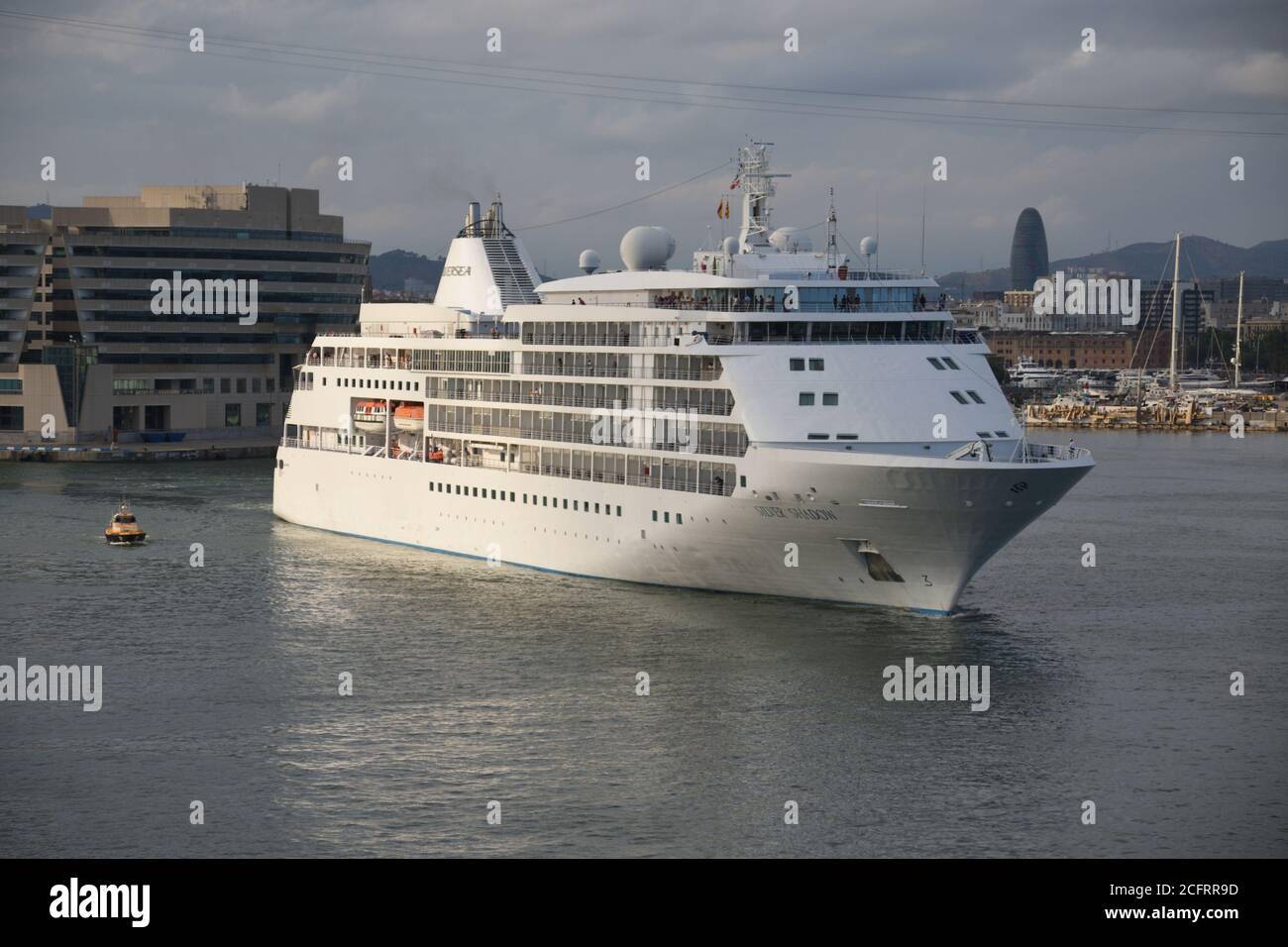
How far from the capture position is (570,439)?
41.6m

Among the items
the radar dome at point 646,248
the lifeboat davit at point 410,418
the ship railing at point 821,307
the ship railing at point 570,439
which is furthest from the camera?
the lifeboat davit at point 410,418

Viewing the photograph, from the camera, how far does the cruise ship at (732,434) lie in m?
34.5

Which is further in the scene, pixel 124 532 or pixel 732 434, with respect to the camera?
pixel 124 532

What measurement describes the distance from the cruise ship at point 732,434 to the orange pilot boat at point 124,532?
24.1 ft

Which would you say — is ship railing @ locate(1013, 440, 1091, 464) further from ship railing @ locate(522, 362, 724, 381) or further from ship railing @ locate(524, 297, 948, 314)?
ship railing @ locate(522, 362, 724, 381)

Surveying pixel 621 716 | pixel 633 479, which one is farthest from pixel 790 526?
pixel 621 716

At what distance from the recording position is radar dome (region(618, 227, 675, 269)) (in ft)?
145

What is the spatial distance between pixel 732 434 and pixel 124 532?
840 inches

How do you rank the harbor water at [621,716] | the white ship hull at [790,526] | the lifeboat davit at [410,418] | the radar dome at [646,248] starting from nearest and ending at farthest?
the harbor water at [621,716]
the white ship hull at [790,526]
the radar dome at [646,248]
the lifeboat davit at [410,418]

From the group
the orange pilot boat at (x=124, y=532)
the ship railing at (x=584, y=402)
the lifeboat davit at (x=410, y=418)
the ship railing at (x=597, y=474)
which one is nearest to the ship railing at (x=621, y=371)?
the ship railing at (x=584, y=402)

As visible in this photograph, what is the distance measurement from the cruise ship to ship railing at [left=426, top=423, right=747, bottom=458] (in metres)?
0.06

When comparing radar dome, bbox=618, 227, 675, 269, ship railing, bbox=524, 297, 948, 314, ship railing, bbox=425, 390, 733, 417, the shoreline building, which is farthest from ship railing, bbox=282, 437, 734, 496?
the shoreline building

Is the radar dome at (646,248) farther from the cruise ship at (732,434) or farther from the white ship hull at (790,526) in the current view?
the white ship hull at (790,526)

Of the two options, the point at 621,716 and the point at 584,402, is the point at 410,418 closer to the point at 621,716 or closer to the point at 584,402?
the point at 584,402
